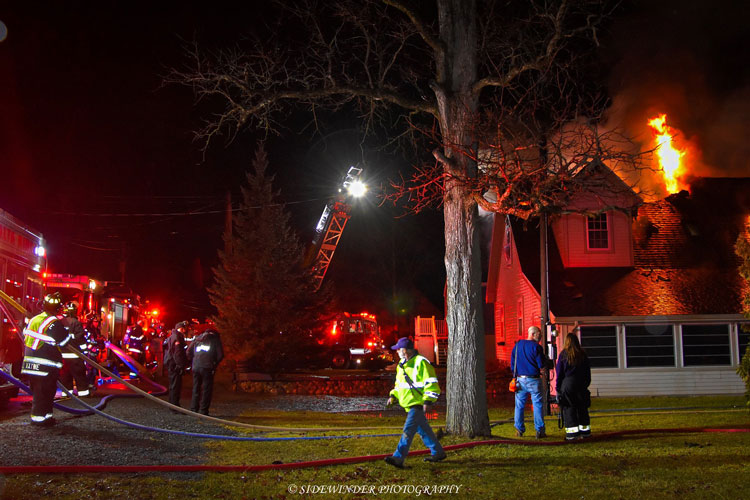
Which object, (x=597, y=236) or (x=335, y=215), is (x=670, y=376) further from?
(x=335, y=215)

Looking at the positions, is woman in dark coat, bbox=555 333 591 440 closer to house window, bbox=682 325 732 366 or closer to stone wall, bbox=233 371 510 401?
stone wall, bbox=233 371 510 401

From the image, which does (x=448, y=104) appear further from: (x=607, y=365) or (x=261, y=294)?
(x=261, y=294)

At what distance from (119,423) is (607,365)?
14042mm

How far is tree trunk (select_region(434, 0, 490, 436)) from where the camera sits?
31.3 feet

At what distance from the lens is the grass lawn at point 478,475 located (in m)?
6.18

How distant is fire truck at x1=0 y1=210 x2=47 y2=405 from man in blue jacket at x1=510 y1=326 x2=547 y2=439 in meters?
8.48

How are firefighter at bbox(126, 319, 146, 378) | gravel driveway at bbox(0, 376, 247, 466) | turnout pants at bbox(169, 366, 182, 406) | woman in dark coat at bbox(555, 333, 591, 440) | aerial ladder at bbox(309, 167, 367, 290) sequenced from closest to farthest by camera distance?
gravel driveway at bbox(0, 376, 247, 466) < woman in dark coat at bbox(555, 333, 591, 440) < turnout pants at bbox(169, 366, 182, 406) < firefighter at bbox(126, 319, 146, 378) < aerial ladder at bbox(309, 167, 367, 290)

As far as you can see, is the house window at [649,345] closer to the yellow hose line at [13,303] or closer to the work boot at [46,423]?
the work boot at [46,423]

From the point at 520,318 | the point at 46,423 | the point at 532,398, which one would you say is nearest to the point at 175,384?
the point at 46,423

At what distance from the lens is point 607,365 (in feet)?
62.7

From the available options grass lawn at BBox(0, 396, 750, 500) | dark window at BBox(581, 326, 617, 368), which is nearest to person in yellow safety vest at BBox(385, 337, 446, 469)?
grass lawn at BBox(0, 396, 750, 500)

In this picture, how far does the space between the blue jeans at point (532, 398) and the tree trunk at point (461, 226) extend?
521 mm

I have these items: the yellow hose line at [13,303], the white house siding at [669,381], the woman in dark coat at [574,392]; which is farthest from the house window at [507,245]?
the yellow hose line at [13,303]

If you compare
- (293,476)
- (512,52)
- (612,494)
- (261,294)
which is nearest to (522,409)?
(612,494)
